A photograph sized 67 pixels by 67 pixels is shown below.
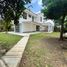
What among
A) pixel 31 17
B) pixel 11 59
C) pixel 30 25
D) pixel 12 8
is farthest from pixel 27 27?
pixel 11 59

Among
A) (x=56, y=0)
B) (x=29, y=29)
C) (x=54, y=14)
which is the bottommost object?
(x=29, y=29)

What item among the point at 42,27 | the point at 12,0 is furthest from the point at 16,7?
the point at 42,27

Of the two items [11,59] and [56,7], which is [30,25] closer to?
[56,7]

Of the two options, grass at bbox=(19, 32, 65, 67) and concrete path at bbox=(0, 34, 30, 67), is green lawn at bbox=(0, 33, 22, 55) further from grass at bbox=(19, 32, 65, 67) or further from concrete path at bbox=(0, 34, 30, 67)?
concrete path at bbox=(0, 34, 30, 67)

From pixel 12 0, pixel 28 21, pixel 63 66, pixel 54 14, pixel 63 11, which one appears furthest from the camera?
pixel 28 21

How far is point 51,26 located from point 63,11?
33.9 m

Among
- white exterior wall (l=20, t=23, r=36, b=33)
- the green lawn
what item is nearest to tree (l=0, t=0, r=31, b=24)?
the green lawn

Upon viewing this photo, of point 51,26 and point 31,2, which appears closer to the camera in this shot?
point 31,2

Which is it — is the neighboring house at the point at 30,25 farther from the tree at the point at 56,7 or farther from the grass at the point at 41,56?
the grass at the point at 41,56

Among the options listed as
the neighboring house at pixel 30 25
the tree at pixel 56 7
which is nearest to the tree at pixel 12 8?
the tree at pixel 56 7

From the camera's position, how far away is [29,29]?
149 ft

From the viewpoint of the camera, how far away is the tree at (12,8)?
11570 mm

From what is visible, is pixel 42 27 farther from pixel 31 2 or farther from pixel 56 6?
pixel 31 2

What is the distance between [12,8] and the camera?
1205 cm
